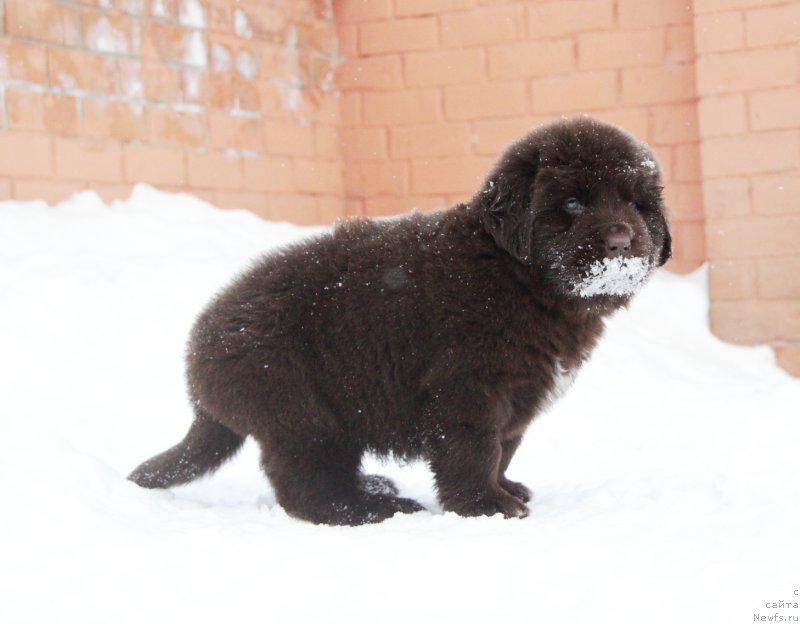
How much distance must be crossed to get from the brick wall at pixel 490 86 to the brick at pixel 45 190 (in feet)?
8.82

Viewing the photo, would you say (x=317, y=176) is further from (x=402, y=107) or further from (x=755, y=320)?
(x=755, y=320)

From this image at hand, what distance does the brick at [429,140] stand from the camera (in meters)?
8.33

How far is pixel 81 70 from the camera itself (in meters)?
6.84

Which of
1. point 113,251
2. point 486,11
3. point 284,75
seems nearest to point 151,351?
point 113,251

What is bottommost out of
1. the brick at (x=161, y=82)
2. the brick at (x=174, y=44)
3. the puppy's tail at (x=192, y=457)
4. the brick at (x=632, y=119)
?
the puppy's tail at (x=192, y=457)

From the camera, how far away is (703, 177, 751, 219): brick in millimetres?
7180

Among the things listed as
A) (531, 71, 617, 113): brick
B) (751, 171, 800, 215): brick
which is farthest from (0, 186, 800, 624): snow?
(531, 71, 617, 113): brick

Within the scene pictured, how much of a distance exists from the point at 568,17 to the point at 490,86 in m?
0.79

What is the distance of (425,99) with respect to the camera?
844 centimetres

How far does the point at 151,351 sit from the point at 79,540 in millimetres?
2526

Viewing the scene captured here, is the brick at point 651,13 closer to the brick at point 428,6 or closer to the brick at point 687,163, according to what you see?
the brick at point 687,163

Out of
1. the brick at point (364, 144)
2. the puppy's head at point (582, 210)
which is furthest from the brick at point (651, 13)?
the puppy's head at point (582, 210)

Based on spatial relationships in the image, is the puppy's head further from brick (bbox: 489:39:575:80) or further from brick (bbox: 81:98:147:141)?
brick (bbox: 489:39:575:80)

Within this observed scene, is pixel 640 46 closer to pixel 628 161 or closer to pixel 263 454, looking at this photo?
pixel 628 161
